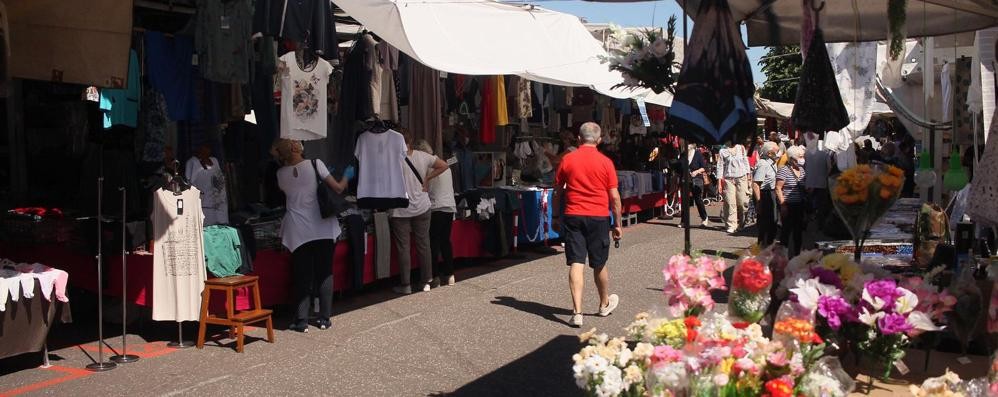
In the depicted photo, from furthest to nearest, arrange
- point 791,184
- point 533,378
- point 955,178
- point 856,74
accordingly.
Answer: point 856,74 → point 791,184 → point 955,178 → point 533,378

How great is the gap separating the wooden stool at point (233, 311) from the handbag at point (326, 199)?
2.78 ft

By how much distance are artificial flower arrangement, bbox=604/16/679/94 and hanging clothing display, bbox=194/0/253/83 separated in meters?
4.92

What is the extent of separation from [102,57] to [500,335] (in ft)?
13.1

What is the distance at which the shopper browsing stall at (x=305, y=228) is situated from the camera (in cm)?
839

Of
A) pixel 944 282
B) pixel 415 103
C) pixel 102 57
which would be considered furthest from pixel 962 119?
pixel 102 57

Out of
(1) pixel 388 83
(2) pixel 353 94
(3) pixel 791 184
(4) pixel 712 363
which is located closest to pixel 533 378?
(4) pixel 712 363

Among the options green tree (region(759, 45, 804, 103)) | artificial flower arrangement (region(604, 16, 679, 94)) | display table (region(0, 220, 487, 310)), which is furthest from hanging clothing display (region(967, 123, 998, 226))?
green tree (region(759, 45, 804, 103))

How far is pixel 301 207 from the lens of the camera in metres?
8.38

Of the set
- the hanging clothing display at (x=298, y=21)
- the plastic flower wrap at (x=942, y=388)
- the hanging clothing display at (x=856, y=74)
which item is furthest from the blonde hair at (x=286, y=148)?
the hanging clothing display at (x=856, y=74)

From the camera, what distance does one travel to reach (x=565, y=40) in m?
13.6

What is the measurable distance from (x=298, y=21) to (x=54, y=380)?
12.4ft

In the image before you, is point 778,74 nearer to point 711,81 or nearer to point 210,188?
point 210,188

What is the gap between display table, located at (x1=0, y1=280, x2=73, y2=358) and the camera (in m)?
6.93

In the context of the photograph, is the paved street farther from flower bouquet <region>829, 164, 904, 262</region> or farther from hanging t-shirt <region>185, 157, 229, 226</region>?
hanging t-shirt <region>185, 157, 229, 226</region>
